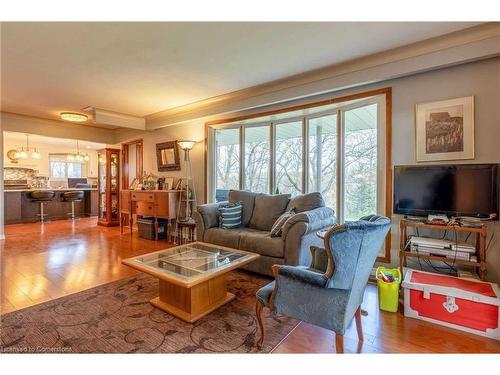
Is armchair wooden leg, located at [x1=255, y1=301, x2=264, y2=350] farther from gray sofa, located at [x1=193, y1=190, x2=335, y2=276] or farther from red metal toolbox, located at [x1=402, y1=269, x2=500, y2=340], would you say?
red metal toolbox, located at [x1=402, y1=269, x2=500, y2=340]

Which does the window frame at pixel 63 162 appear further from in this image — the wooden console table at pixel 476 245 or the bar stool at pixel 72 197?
the wooden console table at pixel 476 245

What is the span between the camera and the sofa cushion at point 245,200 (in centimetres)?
381

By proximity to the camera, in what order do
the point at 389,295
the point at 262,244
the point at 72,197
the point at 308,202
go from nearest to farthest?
1. the point at 389,295
2. the point at 262,244
3. the point at 308,202
4. the point at 72,197

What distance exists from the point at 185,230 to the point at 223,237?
186 cm

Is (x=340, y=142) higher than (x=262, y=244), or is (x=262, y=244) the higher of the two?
(x=340, y=142)

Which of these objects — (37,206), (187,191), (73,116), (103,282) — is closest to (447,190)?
(103,282)

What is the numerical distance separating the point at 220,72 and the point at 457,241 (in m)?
3.13

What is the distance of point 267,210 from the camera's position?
142 inches

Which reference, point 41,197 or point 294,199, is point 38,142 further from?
point 294,199

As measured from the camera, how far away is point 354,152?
11.0 feet

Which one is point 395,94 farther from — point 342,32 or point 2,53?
point 2,53

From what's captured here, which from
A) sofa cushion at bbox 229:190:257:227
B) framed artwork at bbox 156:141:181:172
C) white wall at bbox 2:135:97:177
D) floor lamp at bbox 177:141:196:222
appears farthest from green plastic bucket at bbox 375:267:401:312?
white wall at bbox 2:135:97:177
